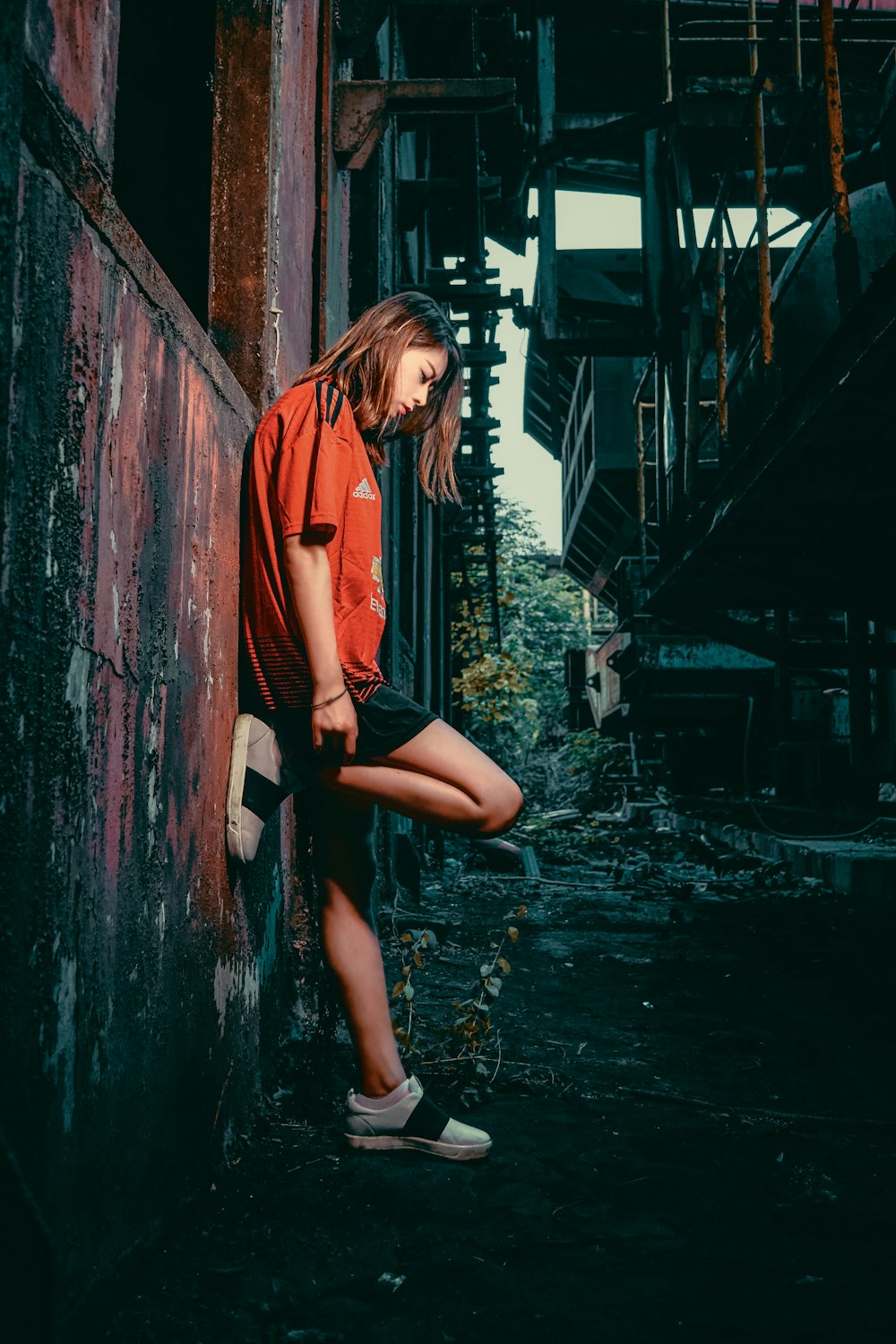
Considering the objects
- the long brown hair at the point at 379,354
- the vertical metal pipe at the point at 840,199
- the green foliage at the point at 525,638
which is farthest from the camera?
the green foliage at the point at 525,638

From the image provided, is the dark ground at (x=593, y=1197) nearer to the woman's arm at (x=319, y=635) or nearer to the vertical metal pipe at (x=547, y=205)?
the woman's arm at (x=319, y=635)

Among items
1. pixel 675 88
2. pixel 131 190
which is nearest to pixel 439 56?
pixel 675 88

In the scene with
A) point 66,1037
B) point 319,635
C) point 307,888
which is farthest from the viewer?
point 307,888

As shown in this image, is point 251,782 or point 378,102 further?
point 378,102

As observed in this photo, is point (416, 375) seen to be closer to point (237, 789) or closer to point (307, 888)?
point (237, 789)

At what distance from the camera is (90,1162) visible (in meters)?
1.14

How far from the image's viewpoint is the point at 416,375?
2.05 metres

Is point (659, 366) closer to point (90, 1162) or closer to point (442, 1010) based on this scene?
point (442, 1010)

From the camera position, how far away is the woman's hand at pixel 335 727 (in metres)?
1.77

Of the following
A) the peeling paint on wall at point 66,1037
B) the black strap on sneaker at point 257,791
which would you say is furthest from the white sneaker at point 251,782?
the peeling paint on wall at point 66,1037

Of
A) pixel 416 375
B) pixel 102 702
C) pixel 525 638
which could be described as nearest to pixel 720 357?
pixel 416 375

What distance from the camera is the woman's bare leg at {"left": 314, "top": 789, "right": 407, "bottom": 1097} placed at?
1944 millimetres

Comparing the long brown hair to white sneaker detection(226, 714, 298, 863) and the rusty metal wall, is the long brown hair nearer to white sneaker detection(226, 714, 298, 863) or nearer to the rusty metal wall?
the rusty metal wall

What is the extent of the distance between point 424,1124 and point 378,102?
10.5 ft
